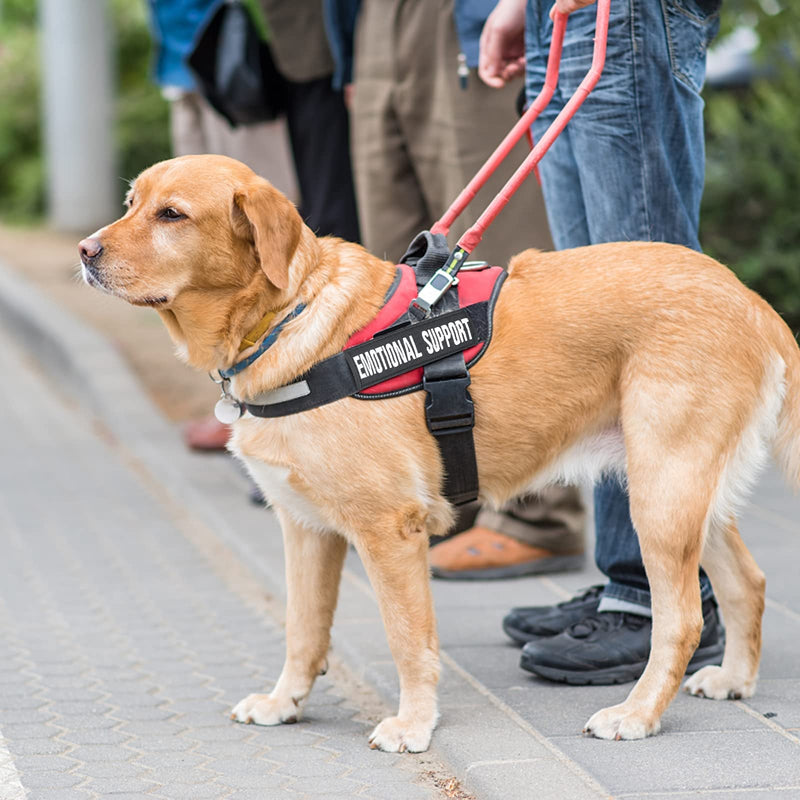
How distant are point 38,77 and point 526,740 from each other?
17872 mm

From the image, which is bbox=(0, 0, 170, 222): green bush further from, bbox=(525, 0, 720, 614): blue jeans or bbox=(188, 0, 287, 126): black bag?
bbox=(525, 0, 720, 614): blue jeans

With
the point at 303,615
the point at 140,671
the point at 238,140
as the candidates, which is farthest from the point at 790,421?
the point at 238,140

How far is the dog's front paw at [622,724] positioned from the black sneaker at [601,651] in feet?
1.39

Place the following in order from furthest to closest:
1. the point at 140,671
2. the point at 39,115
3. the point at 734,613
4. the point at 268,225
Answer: the point at 39,115, the point at 140,671, the point at 734,613, the point at 268,225

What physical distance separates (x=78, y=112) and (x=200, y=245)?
13.8 metres

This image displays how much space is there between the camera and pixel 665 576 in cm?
331

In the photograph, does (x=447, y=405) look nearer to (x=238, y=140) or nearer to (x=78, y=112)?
(x=238, y=140)

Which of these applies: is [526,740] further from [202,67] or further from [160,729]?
[202,67]

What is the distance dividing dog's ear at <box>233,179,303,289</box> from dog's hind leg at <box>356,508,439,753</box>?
68cm

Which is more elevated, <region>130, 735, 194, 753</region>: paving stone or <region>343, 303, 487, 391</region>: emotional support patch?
<region>343, 303, 487, 391</region>: emotional support patch

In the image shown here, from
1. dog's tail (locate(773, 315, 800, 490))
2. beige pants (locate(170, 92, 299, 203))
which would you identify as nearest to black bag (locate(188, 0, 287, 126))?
beige pants (locate(170, 92, 299, 203))

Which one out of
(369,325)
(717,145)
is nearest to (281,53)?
(369,325)

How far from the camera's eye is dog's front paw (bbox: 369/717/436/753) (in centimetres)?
335

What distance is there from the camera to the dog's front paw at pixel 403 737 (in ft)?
11.0
